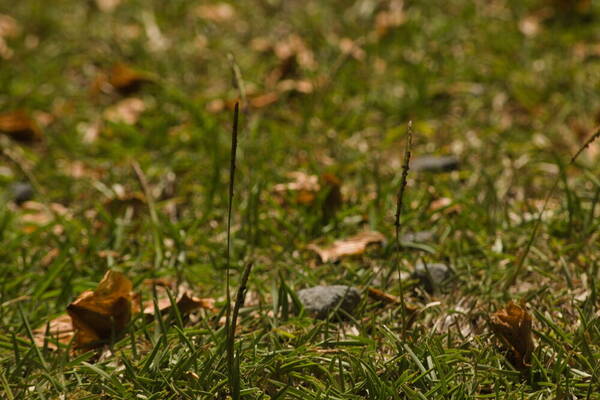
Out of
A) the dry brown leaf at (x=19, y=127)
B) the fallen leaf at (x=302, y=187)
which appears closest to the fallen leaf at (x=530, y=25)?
the fallen leaf at (x=302, y=187)

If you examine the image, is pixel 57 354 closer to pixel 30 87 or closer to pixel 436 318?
pixel 436 318

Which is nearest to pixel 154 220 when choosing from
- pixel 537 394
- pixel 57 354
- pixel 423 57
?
pixel 57 354

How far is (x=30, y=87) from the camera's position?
125 inches

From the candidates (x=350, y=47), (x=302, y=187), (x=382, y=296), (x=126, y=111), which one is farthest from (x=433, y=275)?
(x=350, y=47)

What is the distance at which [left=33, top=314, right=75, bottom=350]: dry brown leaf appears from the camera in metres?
1.64

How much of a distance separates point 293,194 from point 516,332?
3.43 ft

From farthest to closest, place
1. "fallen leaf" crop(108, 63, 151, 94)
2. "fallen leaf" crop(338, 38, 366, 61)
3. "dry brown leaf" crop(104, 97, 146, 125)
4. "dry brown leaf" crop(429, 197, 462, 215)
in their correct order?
A: "fallen leaf" crop(338, 38, 366, 61), "fallen leaf" crop(108, 63, 151, 94), "dry brown leaf" crop(104, 97, 146, 125), "dry brown leaf" crop(429, 197, 462, 215)

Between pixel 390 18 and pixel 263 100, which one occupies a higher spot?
pixel 390 18

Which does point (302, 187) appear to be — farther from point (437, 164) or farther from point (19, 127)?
point (19, 127)

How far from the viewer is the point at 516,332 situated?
4.86ft

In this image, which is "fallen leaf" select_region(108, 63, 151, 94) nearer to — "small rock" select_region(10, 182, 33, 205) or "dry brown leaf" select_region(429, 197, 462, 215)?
"small rock" select_region(10, 182, 33, 205)

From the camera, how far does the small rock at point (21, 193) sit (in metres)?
2.49

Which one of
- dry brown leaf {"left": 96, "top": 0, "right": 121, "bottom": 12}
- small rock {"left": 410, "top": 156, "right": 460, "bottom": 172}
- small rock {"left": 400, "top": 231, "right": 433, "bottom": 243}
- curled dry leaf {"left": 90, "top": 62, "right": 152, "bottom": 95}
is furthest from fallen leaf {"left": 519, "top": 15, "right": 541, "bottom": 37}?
dry brown leaf {"left": 96, "top": 0, "right": 121, "bottom": 12}

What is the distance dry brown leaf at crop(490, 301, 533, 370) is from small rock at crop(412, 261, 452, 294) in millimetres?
336
